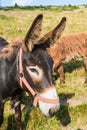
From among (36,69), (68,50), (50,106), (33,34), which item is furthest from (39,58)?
(68,50)

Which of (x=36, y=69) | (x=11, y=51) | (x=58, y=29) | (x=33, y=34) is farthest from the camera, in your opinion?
(x=11, y=51)

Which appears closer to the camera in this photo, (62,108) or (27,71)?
(27,71)

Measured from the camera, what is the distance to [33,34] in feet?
15.6

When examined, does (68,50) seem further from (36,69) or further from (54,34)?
(36,69)

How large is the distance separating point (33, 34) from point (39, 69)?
471mm

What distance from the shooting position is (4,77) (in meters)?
5.85

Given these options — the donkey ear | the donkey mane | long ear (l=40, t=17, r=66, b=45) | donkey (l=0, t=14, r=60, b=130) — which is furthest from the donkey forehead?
the donkey mane

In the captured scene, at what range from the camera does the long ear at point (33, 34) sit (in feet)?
15.1

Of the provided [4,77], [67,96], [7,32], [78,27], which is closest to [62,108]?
[67,96]

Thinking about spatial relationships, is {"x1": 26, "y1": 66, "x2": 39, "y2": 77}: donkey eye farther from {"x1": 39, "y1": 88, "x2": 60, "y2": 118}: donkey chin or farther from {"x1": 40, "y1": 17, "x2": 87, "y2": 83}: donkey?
{"x1": 40, "y1": 17, "x2": 87, "y2": 83}: donkey

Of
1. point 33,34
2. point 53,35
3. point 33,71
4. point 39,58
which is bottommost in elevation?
point 33,71

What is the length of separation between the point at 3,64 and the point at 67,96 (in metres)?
3.99

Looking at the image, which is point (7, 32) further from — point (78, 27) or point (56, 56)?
point (56, 56)

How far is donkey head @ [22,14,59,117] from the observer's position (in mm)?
4801
